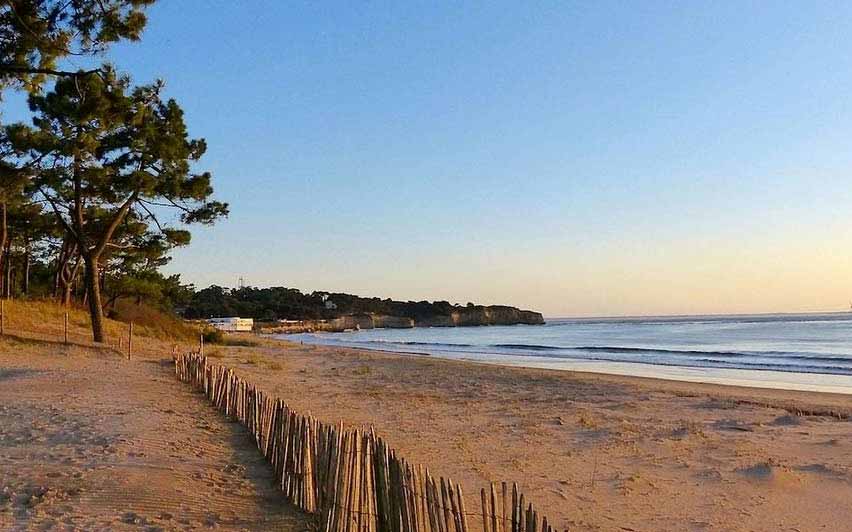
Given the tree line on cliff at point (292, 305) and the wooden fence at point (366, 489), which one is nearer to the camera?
the wooden fence at point (366, 489)

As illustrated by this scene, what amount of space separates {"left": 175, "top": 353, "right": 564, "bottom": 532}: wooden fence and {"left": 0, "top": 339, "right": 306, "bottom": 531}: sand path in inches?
13.2

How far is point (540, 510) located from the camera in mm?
6355

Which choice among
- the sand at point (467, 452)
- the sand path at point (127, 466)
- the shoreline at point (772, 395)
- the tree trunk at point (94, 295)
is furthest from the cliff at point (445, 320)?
the sand path at point (127, 466)

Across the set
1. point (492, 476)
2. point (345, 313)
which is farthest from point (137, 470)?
point (345, 313)

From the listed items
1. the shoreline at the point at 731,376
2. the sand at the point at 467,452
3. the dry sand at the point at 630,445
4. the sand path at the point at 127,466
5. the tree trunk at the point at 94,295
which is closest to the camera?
the sand path at the point at 127,466

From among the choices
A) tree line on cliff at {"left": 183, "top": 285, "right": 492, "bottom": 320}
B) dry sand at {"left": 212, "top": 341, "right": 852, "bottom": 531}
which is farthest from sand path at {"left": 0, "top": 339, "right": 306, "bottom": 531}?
tree line on cliff at {"left": 183, "top": 285, "right": 492, "bottom": 320}

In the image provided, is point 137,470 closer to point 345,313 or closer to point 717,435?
point 717,435

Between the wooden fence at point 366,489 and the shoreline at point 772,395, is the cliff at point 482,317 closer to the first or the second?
the shoreline at point 772,395

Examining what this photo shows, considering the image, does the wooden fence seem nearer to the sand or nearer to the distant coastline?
the sand

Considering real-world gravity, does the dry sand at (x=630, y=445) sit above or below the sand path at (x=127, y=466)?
below

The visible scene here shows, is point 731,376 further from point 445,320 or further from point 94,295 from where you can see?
point 445,320

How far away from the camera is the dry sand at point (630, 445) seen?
21.4 feet

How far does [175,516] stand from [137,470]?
1.37 metres

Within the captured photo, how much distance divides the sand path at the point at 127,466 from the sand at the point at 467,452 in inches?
0.9
